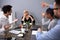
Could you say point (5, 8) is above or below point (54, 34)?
above

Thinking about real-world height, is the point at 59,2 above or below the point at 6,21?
above

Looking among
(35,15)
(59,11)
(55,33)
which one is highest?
(59,11)

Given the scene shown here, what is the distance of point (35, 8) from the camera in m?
6.66

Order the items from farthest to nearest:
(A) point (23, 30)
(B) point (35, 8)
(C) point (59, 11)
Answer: (B) point (35, 8) < (A) point (23, 30) < (C) point (59, 11)

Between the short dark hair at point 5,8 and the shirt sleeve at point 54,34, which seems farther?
the short dark hair at point 5,8

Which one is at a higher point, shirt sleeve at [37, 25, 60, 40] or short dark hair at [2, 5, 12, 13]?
short dark hair at [2, 5, 12, 13]

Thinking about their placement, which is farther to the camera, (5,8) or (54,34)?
(5,8)

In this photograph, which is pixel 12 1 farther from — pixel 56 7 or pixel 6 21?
pixel 56 7

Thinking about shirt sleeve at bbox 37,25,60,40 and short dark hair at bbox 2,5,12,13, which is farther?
short dark hair at bbox 2,5,12,13

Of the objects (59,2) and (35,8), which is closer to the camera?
(59,2)

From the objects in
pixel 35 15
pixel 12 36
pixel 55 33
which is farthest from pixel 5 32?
pixel 35 15

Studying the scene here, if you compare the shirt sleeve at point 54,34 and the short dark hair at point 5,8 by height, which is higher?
the short dark hair at point 5,8

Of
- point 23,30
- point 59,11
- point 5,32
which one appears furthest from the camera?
point 23,30

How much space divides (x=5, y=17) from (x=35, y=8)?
3364 mm
